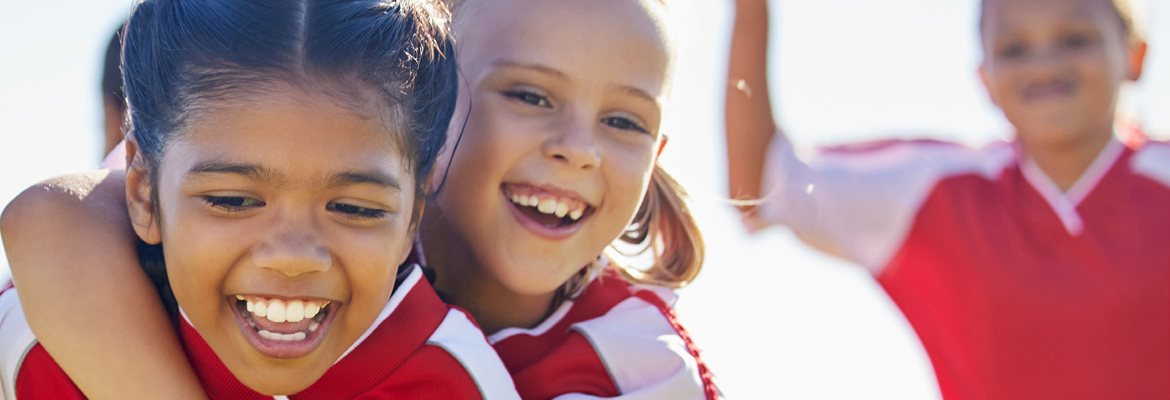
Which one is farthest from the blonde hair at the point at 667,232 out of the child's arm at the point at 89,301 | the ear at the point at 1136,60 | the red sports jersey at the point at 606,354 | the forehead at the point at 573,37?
the ear at the point at 1136,60

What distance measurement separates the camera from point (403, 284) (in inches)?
66.1

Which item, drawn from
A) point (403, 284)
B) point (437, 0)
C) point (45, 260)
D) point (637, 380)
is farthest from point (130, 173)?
point (637, 380)

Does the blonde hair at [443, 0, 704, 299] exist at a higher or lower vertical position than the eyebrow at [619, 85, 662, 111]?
lower

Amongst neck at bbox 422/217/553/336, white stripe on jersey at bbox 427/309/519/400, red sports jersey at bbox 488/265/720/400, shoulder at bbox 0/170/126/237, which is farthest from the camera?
neck at bbox 422/217/553/336

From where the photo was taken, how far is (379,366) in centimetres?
159

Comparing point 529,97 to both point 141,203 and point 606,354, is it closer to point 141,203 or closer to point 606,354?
point 606,354

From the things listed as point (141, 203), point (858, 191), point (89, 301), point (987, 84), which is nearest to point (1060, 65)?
point (987, 84)

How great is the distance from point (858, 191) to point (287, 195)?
2429 millimetres

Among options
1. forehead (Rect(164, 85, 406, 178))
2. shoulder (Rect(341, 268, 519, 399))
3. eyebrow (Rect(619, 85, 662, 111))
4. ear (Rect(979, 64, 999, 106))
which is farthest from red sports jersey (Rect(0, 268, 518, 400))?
ear (Rect(979, 64, 999, 106))

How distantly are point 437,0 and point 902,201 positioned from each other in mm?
2096

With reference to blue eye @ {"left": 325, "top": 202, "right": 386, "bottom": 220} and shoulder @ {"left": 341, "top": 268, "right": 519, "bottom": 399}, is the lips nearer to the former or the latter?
shoulder @ {"left": 341, "top": 268, "right": 519, "bottom": 399}

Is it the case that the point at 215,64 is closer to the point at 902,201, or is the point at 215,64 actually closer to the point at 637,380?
the point at 637,380

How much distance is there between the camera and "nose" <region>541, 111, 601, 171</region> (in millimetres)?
1843

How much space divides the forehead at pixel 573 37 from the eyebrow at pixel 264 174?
21.1 inches
